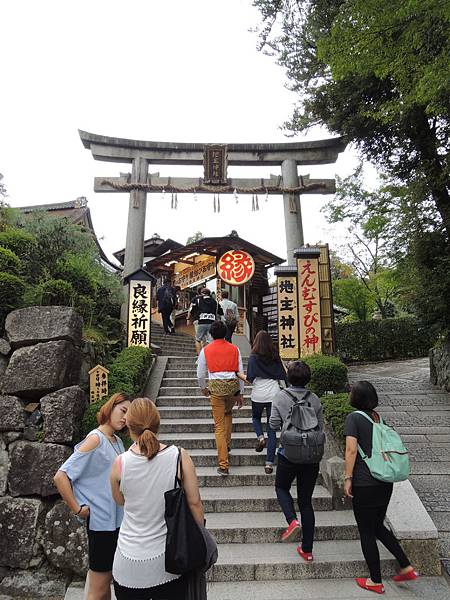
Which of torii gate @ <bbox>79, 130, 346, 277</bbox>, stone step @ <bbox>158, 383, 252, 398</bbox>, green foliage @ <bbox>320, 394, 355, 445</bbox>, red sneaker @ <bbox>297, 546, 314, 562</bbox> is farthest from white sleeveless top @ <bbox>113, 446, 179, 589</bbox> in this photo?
torii gate @ <bbox>79, 130, 346, 277</bbox>

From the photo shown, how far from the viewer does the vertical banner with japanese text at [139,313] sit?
31.1ft

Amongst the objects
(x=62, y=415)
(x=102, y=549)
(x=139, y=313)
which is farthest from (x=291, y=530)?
(x=139, y=313)

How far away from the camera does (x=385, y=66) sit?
19.7 ft

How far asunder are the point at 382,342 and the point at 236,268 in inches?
338

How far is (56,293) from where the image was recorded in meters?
6.23

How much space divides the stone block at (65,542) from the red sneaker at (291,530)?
2.20 m

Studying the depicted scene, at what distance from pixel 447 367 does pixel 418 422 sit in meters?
2.97

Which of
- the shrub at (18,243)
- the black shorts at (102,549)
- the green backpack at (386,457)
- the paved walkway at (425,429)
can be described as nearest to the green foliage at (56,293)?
the shrub at (18,243)

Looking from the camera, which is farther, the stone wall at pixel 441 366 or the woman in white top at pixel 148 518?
the stone wall at pixel 441 366

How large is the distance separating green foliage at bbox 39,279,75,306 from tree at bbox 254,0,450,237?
5378mm

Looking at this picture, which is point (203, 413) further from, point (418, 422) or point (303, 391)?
point (418, 422)

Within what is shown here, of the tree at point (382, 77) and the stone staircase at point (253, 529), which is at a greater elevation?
the tree at point (382, 77)

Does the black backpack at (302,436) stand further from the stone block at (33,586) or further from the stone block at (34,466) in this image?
the stone block at (33,586)

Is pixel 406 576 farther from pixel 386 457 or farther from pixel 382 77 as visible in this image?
pixel 382 77
